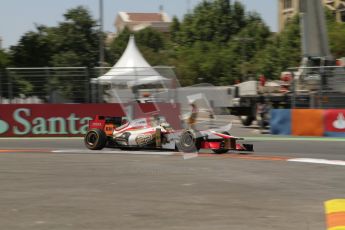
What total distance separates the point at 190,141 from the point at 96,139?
7.98ft

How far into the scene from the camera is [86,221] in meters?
6.74

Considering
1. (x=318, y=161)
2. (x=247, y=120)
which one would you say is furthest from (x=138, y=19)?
(x=318, y=161)

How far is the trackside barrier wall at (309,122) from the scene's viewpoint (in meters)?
19.0

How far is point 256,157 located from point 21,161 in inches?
194

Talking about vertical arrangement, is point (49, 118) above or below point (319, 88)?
below

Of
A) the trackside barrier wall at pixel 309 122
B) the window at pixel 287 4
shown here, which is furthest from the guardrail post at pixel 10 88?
the window at pixel 287 4

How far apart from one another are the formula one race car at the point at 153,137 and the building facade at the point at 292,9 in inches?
2804

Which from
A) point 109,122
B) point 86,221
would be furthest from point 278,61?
point 86,221

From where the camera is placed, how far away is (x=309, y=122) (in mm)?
19438

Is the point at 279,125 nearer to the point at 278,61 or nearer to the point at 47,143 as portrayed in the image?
the point at 47,143

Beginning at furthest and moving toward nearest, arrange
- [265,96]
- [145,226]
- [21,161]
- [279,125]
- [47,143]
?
[265,96] → [279,125] → [47,143] → [21,161] → [145,226]

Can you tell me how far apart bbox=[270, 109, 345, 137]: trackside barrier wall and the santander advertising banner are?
5185 mm

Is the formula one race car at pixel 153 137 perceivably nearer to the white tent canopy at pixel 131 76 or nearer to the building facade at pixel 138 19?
the white tent canopy at pixel 131 76

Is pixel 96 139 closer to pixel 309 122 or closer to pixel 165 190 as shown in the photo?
pixel 165 190
